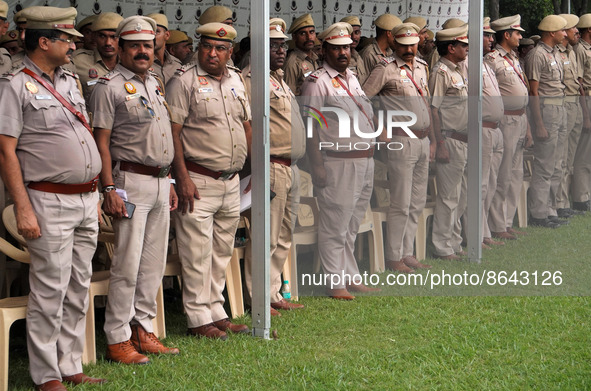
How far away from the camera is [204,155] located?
530 centimetres

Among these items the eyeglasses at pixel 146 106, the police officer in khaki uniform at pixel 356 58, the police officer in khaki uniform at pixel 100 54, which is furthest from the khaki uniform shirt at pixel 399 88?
the eyeglasses at pixel 146 106

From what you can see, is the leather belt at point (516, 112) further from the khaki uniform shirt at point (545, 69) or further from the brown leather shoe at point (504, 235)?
the khaki uniform shirt at point (545, 69)

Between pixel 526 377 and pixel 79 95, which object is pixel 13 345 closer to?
pixel 79 95

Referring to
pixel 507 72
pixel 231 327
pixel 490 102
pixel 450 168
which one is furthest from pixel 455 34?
pixel 231 327

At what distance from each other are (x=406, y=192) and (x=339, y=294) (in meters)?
1.00

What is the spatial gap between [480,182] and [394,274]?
1258 mm

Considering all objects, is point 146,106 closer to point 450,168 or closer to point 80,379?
point 80,379

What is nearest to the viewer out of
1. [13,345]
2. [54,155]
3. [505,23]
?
[54,155]

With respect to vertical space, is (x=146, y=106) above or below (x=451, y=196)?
above

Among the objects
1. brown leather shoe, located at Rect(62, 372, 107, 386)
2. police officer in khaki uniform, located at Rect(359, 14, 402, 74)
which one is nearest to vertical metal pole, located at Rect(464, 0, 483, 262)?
police officer in khaki uniform, located at Rect(359, 14, 402, 74)

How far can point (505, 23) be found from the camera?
8719 millimetres

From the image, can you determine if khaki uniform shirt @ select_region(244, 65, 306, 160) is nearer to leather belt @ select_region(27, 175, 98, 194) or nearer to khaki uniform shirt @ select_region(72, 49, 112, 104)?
khaki uniform shirt @ select_region(72, 49, 112, 104)

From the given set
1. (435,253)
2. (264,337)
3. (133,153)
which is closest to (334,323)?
(264,337)

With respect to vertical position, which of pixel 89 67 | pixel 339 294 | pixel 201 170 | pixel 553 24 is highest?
pixel 553 24
